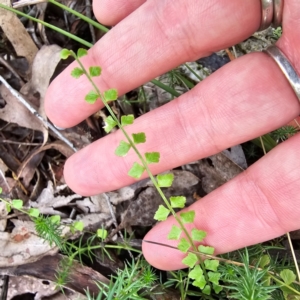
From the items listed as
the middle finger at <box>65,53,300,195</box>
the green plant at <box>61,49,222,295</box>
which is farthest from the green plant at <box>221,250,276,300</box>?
the middle finger at <box>65,53,300,195</box>

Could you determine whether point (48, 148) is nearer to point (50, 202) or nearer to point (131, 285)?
point (50, 202)

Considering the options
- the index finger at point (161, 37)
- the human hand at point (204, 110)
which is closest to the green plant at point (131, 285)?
the human hand at point (204, 110)

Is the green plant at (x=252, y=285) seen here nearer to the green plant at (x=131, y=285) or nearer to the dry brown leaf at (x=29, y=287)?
the green plant at (x=131, y=285)

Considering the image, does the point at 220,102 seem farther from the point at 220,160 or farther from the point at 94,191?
the point at 94,191

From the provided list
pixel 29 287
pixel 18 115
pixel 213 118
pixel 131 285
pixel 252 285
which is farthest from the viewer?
pixel 18 115

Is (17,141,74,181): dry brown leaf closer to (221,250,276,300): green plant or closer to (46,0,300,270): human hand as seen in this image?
(46,0,300,270): human hand

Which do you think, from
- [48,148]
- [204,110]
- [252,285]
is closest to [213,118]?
[204,110]

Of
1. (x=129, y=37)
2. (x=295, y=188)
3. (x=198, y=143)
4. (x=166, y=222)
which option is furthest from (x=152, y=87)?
(x=295, y=188)
